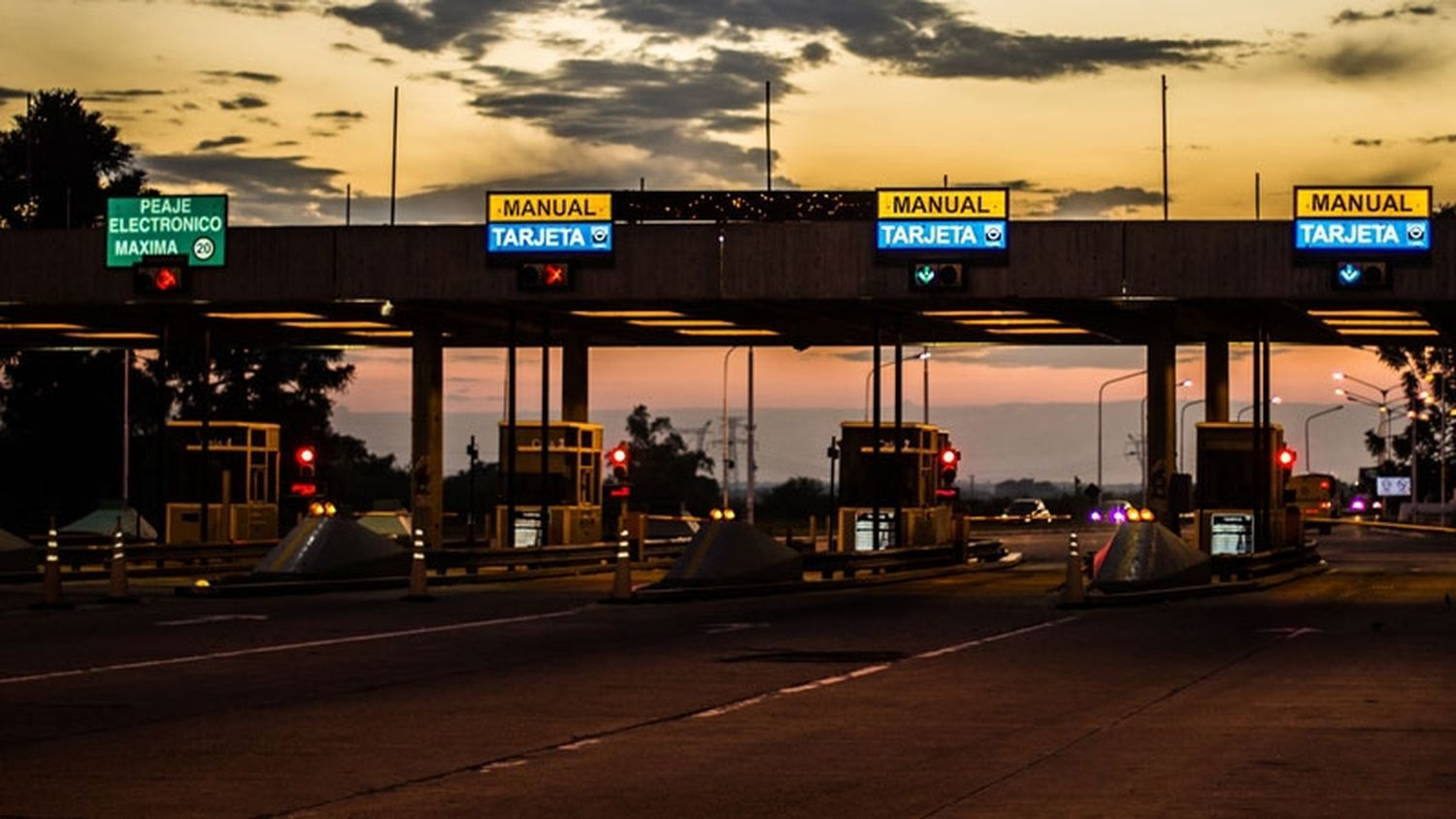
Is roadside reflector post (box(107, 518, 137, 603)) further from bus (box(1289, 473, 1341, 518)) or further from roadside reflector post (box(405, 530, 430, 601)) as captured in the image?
bus (box(1289, 473, 1341, 518))

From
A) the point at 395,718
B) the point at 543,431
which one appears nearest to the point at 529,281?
the point at 543,431

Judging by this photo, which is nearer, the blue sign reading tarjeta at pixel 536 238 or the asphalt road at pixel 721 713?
the asphalt road at pixel 721 713

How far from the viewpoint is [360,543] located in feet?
129

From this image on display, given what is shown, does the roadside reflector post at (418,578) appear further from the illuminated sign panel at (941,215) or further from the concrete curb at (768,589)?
the illuminated sign panel at (941,215)

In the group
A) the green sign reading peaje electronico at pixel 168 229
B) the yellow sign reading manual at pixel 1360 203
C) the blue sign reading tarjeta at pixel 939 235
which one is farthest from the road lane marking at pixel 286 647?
the yellow sign reading manual at pixel 1360 203

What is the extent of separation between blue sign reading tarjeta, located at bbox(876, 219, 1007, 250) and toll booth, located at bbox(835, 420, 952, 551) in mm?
8404

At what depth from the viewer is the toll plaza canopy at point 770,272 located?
45312mm

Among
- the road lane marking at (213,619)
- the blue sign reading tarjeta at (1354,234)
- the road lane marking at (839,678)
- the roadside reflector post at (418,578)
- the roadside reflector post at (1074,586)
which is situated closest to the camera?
the road lane marking at (839,678)

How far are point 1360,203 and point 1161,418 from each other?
10.4m

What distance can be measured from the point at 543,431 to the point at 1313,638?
24.8 meters

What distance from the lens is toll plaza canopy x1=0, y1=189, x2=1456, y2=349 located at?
149 ft

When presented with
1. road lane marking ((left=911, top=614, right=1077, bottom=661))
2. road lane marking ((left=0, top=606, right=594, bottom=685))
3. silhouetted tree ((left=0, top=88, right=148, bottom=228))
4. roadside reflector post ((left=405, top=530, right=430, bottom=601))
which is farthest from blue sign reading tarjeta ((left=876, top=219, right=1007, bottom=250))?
silhouetted tree ((left=0, top=88, right=148, bottom=228))

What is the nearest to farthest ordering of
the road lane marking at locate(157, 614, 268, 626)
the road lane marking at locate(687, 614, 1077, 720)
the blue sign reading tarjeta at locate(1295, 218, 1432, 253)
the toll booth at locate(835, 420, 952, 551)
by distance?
the road lane marking at locate(687, 614, 1077, 720)
the road lane marking at locate(157, 614, 268, 626)
the blue sign reading tarjeta at locate(1295, 218, 1432, 253)
the toll booth at locate(835, 420, 952, 551)

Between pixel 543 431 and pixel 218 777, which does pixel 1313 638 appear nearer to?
pixel 218 777
